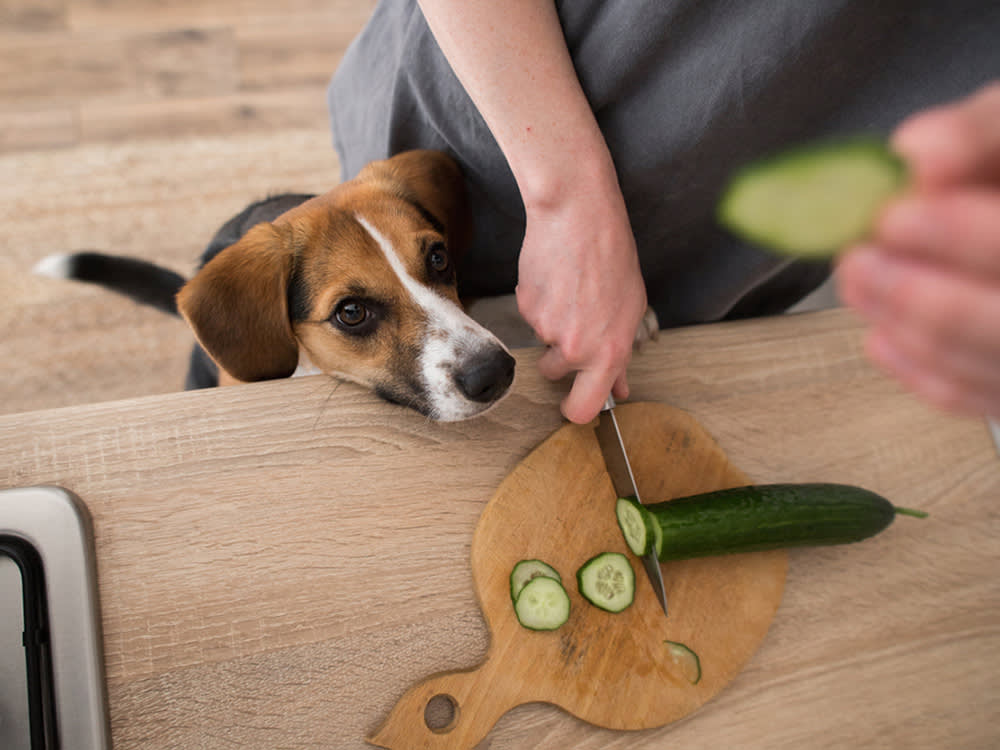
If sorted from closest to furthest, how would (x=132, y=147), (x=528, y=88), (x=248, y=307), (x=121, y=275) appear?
(x=528, y=88)
(x=248, y=307)
(x=121, y=275)
(x=132, y=147)

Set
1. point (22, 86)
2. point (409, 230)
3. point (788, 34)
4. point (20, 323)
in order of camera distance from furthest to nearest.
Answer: point (22, 86), point (20, 323), point (409, 230), point (788, 34)

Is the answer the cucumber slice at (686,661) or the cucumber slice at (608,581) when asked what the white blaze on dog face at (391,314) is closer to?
the cucumber slice at (608,581)

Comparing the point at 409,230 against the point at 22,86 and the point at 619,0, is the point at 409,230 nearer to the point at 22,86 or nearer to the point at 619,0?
the point at 619,0

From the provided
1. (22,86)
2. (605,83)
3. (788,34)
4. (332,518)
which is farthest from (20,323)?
(788,34)

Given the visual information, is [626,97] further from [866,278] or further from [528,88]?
[866,278]

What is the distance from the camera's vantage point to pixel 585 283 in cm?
97

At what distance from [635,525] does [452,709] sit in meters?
0.42

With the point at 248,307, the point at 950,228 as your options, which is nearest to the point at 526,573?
the point at 248,307

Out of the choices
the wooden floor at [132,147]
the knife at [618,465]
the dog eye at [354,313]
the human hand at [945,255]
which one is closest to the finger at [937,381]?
the human hand at [945,255]

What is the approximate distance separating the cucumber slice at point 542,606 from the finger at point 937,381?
0.74 metres

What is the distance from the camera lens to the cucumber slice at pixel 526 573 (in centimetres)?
102

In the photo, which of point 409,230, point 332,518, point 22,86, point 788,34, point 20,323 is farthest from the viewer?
point 22,86

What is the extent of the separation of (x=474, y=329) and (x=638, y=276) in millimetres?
344

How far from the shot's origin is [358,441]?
42.0 inches
